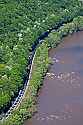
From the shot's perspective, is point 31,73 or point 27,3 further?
point 27,3

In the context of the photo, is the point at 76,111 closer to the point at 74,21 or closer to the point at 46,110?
the point at 46,110

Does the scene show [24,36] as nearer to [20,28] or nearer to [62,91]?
[20,28]

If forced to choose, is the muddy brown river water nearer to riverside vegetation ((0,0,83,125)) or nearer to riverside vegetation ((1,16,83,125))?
riverside vegetation ((1,16,83,125))

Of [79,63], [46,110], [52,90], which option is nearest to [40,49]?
[79,63]

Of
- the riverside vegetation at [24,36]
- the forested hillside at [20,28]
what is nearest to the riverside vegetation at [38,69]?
the riverside vegetation at [24,36]

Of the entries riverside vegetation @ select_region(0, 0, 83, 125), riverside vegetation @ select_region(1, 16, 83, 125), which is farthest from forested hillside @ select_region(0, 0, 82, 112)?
riverside vegetation @ select_region(1, 16, 83, 125)
